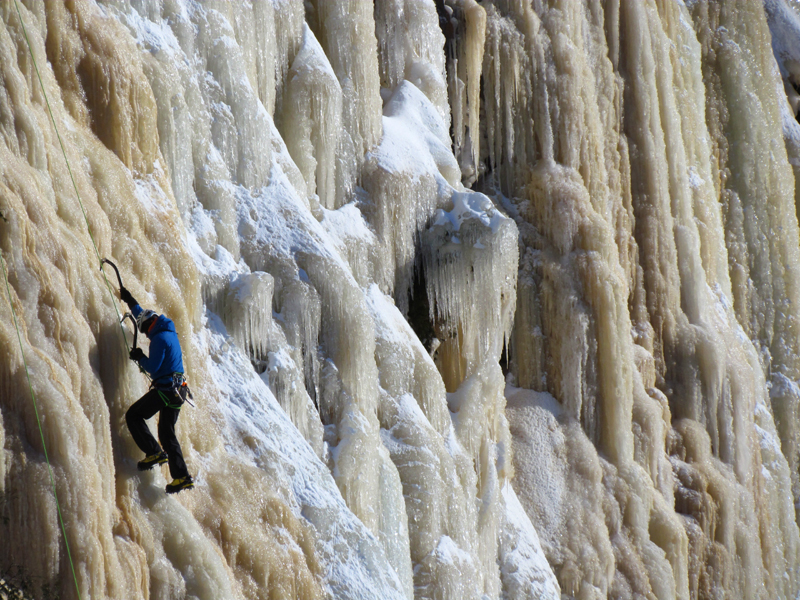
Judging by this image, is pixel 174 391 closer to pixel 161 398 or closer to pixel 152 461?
pixel 161 398

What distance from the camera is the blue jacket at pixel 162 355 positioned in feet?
19.8

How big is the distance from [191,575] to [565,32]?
35.6ft

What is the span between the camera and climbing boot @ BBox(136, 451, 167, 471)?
19.7ft

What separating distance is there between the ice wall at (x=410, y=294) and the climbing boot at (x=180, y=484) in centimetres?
11

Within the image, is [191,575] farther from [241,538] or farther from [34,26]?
[34,26]

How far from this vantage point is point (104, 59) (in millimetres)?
7016

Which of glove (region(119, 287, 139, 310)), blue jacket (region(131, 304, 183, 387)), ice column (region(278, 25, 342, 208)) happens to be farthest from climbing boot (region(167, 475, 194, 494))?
ice column (region(278, 25, 342, 208))

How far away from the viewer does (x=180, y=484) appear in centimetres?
616

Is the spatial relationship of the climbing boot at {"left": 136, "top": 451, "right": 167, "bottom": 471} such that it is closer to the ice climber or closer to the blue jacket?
the ice climber

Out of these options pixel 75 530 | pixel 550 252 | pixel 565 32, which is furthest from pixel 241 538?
pixel 565 32

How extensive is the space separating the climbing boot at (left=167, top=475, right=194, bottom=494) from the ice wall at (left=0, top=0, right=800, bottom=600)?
11 cm

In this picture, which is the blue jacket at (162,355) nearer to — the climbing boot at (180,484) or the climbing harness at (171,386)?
the climbing harness at (171,386)

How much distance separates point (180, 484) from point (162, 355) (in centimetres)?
82

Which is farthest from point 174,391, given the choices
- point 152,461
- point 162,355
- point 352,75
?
point 352,75
